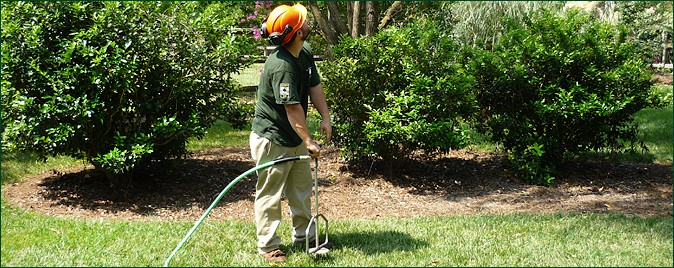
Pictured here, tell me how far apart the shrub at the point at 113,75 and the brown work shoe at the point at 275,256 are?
1783 millimetres

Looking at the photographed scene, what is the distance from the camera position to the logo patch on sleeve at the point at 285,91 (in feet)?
13.6

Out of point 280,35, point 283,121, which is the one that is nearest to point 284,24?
point 280,35

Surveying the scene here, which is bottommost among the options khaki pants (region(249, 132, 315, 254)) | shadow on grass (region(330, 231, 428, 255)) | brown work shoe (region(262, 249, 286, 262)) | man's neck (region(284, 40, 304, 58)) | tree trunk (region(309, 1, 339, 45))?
shadow on grass (region(330, 231, 428, 255))

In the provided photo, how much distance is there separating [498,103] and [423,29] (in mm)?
1201

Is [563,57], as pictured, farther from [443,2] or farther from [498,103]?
[443,2]

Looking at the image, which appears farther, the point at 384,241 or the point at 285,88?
the point at 384,241

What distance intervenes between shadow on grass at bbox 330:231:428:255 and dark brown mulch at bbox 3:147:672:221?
2.63 feet

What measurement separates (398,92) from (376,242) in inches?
87.8

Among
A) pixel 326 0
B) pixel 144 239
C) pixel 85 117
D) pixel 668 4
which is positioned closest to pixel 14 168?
pixel 85 117

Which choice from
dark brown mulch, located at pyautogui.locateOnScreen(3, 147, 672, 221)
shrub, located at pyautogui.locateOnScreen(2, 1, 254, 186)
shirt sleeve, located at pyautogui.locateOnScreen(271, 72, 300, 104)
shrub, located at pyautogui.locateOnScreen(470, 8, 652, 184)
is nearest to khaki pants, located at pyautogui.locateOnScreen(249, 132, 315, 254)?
shirt sleeve, located at pyautogui.locateOnScreen(271, 72, 300, 104)

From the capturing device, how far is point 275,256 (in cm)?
438

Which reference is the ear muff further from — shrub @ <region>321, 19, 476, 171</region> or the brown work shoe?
shrub @ <region>321, 19, 476, 171</region>

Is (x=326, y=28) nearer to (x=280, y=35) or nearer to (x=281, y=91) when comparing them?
(x=280, y=35)

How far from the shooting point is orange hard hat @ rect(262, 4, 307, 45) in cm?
423
